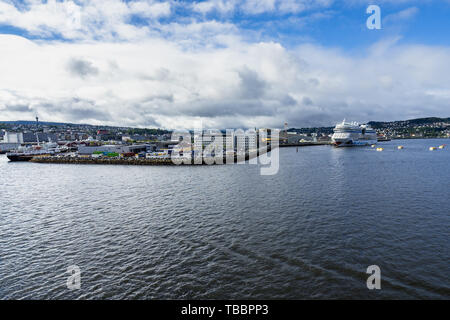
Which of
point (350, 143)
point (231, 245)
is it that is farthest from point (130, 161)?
point (350, 143)

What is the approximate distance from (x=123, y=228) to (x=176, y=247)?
5217mm

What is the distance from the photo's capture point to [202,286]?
928cm

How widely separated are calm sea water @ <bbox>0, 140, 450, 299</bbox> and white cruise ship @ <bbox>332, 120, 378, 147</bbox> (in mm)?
92807

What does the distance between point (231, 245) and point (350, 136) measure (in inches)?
4548

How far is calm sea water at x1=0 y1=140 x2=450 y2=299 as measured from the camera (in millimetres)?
9227

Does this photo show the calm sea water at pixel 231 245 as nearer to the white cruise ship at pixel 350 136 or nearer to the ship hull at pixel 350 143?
the ship hull at pixel 350 143

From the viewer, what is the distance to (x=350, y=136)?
11006 cm

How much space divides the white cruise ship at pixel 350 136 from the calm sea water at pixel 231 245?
304 feet

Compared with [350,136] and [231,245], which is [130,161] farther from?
[350,136]

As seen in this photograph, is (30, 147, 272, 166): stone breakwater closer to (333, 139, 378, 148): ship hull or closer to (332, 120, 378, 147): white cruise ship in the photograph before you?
(333, 139, 378, 148): ship hull

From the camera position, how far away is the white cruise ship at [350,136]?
358 feet

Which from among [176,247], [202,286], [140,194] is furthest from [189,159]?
[202,286]

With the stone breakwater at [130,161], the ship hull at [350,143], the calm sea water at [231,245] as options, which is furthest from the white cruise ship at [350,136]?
the calm sea water at [231,245]
